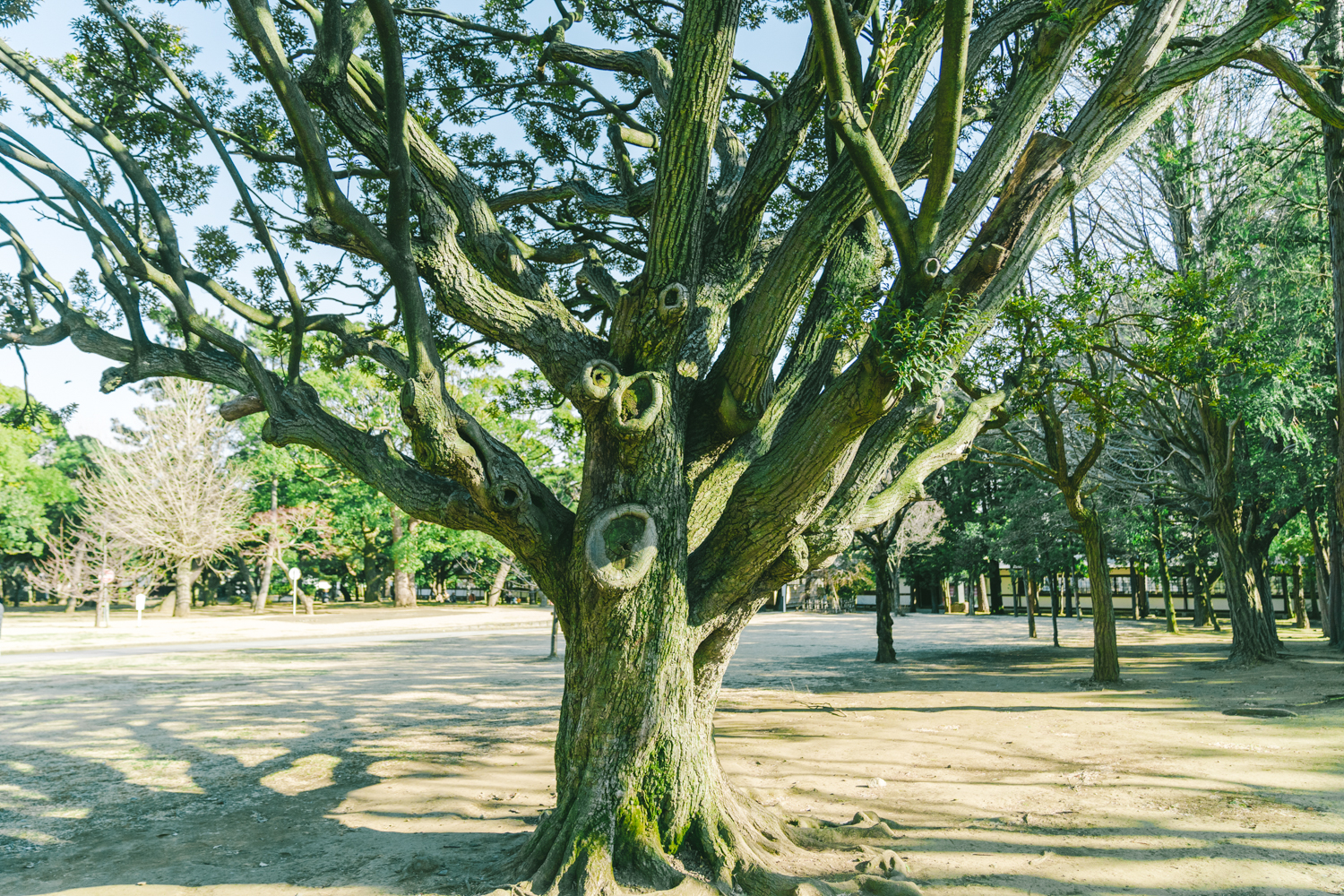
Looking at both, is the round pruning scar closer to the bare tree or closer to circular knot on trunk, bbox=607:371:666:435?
circular knot on trunk, bbox=607:371:666:435

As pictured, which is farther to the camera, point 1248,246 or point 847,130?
point 1248,246

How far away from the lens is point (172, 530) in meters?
32.3

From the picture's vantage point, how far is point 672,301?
4531 mm

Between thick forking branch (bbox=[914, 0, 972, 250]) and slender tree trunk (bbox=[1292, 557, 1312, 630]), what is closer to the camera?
thick forking branch (bbox=[914, 0, 972, 250])

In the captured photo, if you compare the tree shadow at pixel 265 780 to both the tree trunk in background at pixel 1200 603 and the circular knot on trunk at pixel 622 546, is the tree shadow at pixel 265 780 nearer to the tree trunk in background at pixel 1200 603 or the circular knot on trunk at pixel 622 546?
the circular knot on trunk at pixel 622 546

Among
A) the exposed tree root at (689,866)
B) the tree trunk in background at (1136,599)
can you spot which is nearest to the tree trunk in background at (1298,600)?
the tree trunk in background at (1136,599)

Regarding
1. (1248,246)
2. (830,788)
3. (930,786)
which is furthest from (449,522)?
(1248,246)

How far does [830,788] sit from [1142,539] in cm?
2488

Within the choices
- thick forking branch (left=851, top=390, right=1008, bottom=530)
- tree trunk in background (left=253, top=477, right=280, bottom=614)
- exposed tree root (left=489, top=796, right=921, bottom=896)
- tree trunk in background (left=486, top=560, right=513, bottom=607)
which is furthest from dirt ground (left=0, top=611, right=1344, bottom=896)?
tree trunk in background (left=486, top=560, right=513, bottom=607)

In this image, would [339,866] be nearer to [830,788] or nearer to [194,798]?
[194,798]

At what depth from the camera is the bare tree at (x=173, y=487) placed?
103ft

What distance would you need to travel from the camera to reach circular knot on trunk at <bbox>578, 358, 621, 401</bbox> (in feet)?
14.4

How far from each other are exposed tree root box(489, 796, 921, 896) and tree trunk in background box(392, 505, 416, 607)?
3614cm

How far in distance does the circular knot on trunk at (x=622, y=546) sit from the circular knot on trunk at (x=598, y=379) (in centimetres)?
67
